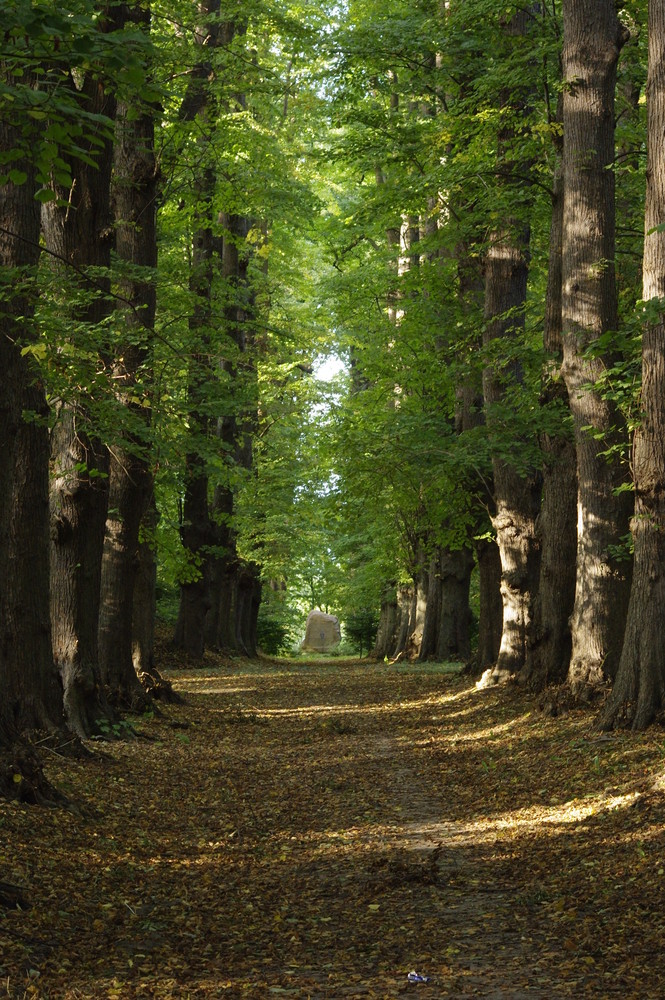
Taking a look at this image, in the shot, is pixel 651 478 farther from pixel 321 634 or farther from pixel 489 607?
pixel 321 634

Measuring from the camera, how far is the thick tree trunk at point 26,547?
8750 mm

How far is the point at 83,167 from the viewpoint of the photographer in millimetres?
11977

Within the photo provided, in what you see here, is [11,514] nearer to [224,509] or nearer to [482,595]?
[482,595]

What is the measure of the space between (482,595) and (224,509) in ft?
33.0

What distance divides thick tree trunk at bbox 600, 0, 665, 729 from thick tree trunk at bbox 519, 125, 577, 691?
136 inches

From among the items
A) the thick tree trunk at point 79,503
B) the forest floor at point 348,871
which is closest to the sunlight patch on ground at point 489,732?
the forest floor at point 348,871

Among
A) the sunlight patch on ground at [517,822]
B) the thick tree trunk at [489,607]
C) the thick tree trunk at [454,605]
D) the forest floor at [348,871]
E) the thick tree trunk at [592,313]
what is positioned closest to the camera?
the forest floor at [348,871]

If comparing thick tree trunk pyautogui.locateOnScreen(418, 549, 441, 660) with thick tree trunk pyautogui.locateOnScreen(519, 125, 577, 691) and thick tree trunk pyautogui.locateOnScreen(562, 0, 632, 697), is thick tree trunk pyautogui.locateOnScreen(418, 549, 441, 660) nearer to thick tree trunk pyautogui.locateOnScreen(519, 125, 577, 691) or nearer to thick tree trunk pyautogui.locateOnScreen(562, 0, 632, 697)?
thick tree trunk pyautogui.locateOnScreen(519, 125, 577, 691)

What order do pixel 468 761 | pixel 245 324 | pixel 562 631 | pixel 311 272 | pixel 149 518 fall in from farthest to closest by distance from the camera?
pixel 311 272 → pixel 245 324 → pixel 149 518 → pixel 562 631 → pixel 468 761

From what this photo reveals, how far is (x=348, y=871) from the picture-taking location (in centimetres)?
719

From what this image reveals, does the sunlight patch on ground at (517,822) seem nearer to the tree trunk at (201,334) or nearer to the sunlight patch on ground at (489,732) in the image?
the sunlight patch on ground at (489,732)

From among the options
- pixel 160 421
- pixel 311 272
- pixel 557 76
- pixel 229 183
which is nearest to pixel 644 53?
pixel 557 76

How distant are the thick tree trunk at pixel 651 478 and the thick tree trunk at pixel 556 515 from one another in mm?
3450

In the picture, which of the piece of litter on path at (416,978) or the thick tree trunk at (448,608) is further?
the thick tree trunk at (448,608)
